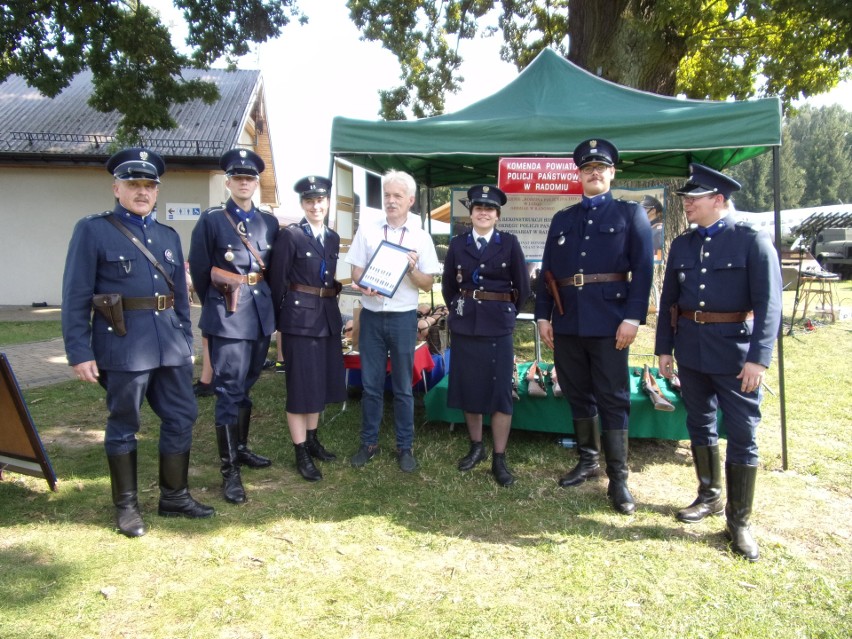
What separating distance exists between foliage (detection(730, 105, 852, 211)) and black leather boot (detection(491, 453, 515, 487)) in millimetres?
60400

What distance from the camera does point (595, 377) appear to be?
368 cm

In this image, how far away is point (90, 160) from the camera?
14258mm

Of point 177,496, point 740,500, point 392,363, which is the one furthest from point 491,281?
point 177,496

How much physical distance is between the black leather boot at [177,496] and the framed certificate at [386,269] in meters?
1.50

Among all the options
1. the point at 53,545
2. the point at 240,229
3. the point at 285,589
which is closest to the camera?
the point at 285,589

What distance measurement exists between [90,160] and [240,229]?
42.6 ft

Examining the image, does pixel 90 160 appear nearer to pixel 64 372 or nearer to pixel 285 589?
pixel 64 372

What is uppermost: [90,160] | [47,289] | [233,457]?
[90,160]

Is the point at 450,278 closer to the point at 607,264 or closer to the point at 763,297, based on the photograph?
the point at 607,264

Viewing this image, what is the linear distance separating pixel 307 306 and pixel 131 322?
108 centimetres

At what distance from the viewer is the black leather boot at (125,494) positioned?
3.19 metres

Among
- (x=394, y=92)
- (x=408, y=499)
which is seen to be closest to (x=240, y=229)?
(x=408, y=499)

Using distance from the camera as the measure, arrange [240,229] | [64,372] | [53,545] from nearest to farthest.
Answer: [53,545] < [240,229] < [64,372]

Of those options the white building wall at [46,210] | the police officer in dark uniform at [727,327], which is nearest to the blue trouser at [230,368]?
the police officer in dark uniform at [727,327]
